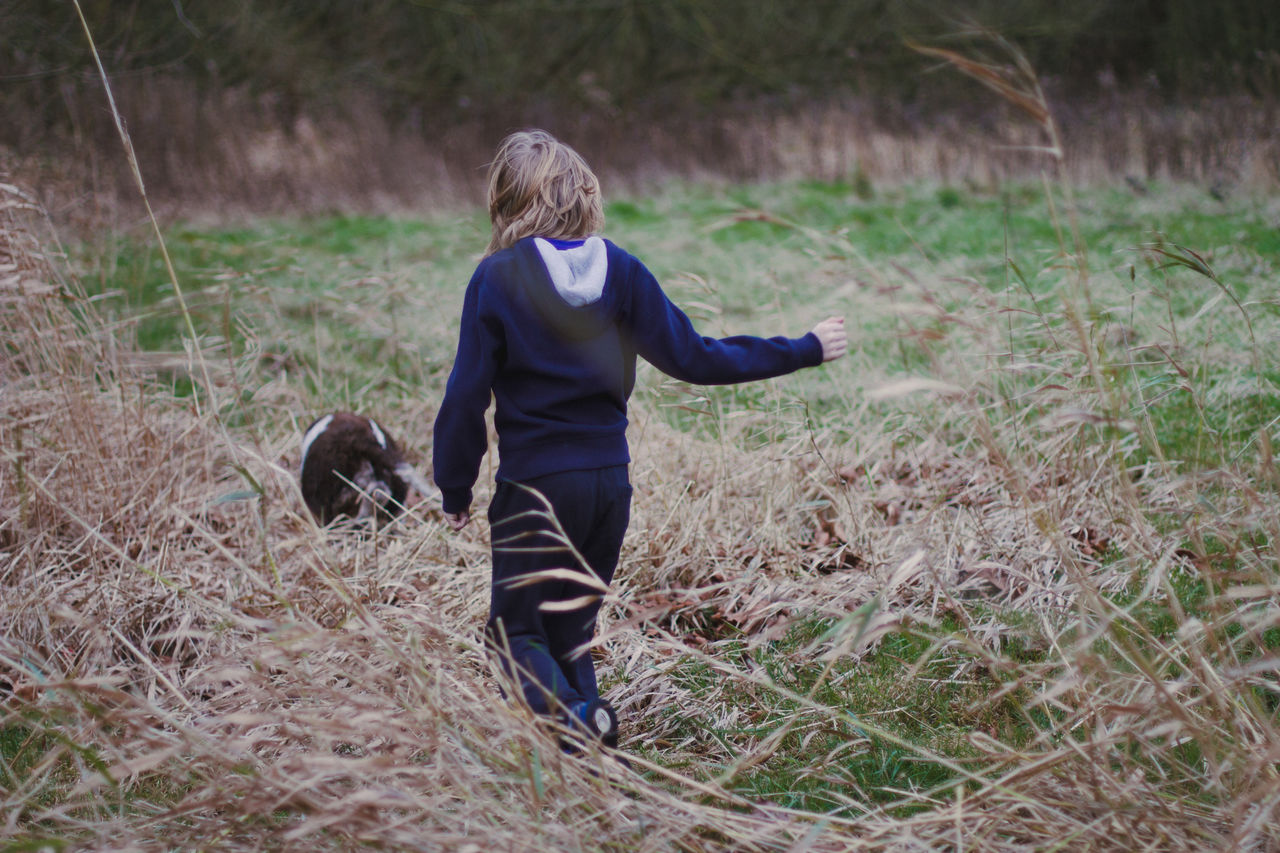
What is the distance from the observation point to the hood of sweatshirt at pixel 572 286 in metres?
1.96

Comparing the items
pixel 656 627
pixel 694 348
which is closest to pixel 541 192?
pixel 694 348

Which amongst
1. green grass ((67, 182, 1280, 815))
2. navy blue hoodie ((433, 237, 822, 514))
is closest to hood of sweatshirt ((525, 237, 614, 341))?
navy blue hoodie ((433, 237, 822, 514))

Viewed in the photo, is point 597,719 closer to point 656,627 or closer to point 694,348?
point 656,627

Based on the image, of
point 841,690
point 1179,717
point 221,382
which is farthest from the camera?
point 221,382

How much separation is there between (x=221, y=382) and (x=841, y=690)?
320cm

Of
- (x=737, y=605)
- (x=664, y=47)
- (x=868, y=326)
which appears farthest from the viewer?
(x=664, y=47)

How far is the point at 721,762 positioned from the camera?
210cm

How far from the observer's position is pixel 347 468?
10.8 ft

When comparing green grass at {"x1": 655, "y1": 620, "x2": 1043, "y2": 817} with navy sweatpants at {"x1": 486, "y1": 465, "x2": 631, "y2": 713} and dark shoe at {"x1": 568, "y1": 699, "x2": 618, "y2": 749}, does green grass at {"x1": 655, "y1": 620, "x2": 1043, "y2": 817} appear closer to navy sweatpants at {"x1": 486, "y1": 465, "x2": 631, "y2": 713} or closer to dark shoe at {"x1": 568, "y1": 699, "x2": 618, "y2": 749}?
dark shoe at {"x1": 568, "y1": 699, "x2": 618, "y2": 749}

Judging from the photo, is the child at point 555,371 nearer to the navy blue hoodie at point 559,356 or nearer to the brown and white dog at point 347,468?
the navy blue hoodie at point 559,356

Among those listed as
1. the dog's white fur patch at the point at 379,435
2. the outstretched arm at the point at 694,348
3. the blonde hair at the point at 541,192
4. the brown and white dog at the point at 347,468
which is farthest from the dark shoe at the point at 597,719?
the dog's white fur patch at the point at 379,435

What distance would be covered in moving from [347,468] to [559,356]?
1.56 m

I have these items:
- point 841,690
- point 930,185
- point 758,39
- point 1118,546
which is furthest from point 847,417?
point 758,39

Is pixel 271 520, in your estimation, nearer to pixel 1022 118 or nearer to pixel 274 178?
pixel 274 178
